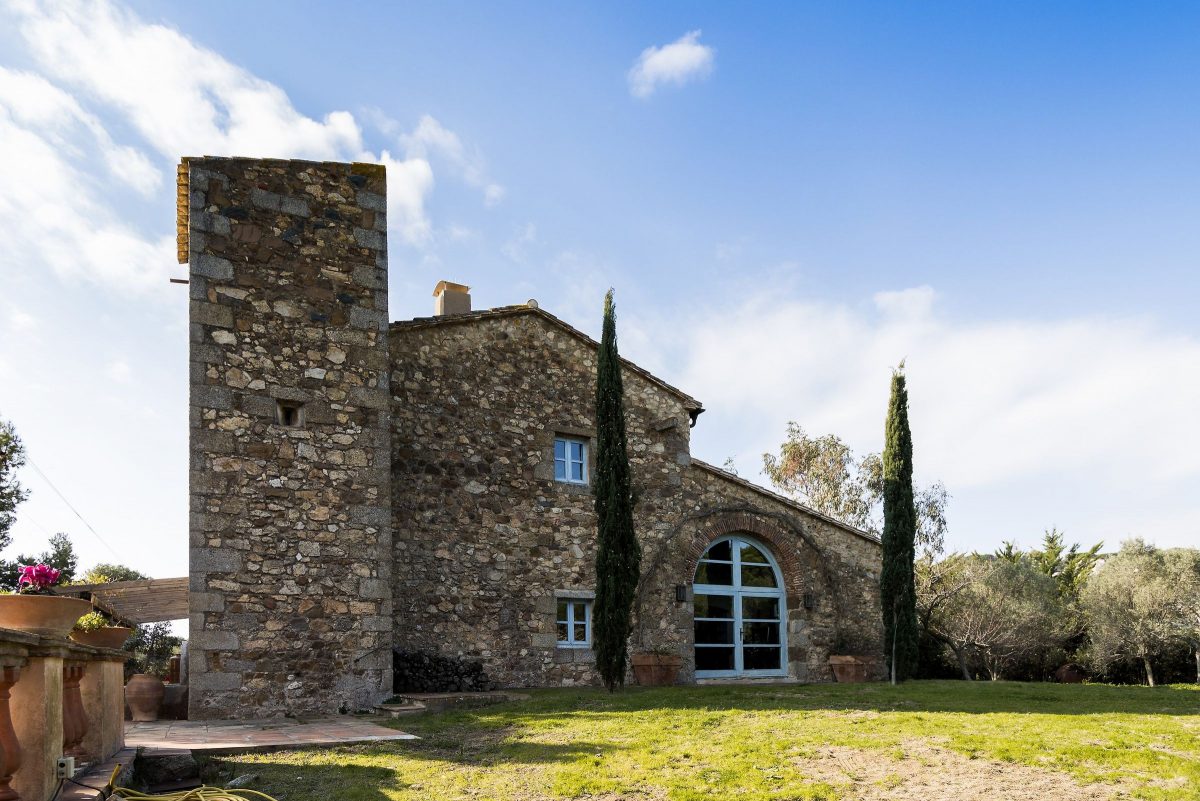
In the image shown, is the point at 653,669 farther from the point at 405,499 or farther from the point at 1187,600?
the point at 1187,600

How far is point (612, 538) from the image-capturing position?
13016mm

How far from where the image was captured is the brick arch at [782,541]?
1602 centimetres

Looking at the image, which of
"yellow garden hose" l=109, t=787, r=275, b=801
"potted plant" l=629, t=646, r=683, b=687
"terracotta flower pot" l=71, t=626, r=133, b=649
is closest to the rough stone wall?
"potted plant" l=629, t=646, r=683, b=687

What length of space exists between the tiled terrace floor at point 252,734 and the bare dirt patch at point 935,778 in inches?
158

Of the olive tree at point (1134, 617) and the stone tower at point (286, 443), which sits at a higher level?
the stone tower at point (286, 443)

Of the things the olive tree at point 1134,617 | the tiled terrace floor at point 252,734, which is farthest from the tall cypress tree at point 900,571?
the tiled terrace floor at point 252,734

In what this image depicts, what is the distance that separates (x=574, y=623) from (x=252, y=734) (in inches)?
250

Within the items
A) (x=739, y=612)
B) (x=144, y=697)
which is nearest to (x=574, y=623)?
(x=739, y=612)

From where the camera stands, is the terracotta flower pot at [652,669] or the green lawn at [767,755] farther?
the terracotta flower pot at [652,669]

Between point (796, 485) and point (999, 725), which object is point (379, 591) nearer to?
point (999, 725)

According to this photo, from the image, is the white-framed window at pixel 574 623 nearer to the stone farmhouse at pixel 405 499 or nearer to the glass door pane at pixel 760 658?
the stone farmhouse at pixel 405 499

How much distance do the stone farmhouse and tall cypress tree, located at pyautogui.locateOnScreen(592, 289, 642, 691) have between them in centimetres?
146

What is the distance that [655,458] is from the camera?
1579cm

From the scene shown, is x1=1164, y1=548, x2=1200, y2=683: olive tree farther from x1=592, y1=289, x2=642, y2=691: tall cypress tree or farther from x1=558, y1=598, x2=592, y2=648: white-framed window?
x1=592, y1=289, x2=642, y2=691: tall cypress tree
